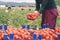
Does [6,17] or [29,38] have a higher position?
[29,38]

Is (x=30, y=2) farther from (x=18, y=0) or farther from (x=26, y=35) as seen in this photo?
(x=26, y=35)

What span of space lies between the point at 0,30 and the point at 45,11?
183 centimetres

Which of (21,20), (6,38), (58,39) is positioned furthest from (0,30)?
(21,20)

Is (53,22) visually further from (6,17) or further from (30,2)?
(30,2)

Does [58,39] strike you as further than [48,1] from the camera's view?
No

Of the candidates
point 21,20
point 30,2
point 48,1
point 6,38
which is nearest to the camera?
point 6,38

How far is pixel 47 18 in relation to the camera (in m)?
4.57

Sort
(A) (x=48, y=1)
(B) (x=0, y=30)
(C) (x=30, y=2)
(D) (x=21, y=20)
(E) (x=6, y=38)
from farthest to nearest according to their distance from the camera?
1. (C) (x=30, y=2)
2. (D) (x=21, y=20)
3. (A) (x=48, y=1)
4. (B) (x=0, y=30)
5. (E) (x=6, y=38)

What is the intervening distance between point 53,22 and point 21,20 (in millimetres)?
3583

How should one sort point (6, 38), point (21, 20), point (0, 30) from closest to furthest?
point (6, 38)
point (0, 30)
point (21, 20)

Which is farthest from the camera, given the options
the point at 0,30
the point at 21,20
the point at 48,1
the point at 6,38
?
the point at 21,20

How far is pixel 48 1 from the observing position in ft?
14.5

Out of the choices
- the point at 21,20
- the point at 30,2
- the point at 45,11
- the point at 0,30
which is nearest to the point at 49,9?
the point at 45,11

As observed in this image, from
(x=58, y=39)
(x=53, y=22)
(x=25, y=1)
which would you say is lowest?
(x=25, y=1)
